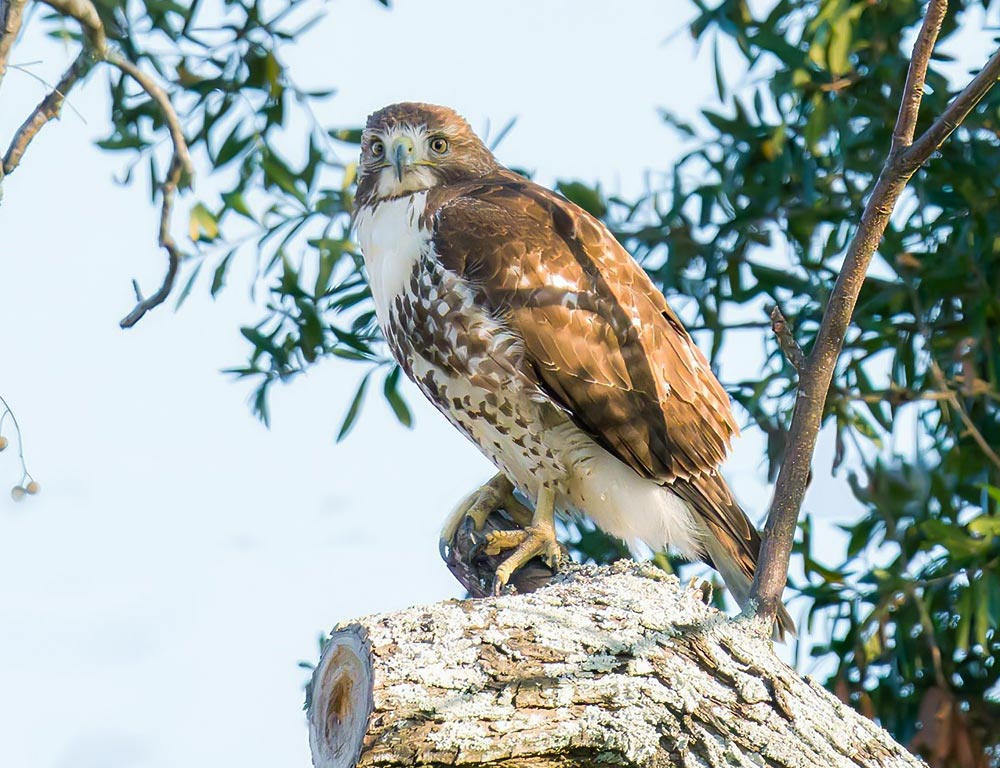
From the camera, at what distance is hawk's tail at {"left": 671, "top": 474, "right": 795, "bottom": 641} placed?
3.41 meters

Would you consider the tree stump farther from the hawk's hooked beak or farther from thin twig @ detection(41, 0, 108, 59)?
the hawk's hooked beak

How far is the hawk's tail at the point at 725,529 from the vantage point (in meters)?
3.41

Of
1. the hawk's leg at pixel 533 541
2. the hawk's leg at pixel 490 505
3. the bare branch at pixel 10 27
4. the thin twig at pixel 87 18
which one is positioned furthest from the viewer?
the hawk's leg at pixel 490 505

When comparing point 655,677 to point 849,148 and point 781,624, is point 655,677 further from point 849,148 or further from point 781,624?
point 849,148

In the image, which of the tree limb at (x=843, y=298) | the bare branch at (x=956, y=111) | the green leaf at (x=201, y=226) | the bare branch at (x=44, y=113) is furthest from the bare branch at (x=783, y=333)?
the green leaf at (x=201, y=226)

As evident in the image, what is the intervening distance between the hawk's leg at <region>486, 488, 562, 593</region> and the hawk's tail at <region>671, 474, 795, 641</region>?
0.30 meters

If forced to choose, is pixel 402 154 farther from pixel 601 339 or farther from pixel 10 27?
pixel 10 27

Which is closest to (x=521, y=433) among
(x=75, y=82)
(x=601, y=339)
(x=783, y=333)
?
(x=601, y=339)

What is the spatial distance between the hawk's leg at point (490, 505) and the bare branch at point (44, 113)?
1450mm

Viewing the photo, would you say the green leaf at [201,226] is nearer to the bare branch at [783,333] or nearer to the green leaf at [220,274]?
the green leaf at [220,274]

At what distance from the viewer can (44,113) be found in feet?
7.88

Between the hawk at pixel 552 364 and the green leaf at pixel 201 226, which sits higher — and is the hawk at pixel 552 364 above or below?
below

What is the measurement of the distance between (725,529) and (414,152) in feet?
3.82

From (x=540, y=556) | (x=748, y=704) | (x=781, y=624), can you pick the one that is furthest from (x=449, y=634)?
(x=781, y=624)
